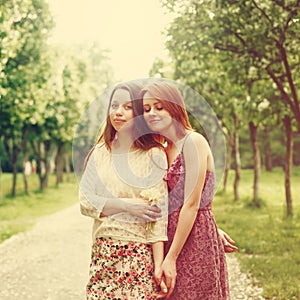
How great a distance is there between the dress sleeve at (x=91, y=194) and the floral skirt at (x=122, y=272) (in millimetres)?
202

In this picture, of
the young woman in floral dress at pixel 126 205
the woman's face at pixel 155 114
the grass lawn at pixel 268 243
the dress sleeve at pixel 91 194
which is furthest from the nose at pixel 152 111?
the grass lawn at pixel 268 243

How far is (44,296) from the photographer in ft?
28.1

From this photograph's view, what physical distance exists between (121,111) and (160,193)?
570 millimetres

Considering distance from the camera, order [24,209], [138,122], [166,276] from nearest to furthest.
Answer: [166,276]
[138,122]
[24,209]

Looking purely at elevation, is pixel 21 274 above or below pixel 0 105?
below

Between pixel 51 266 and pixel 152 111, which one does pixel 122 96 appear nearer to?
pixel 152 111

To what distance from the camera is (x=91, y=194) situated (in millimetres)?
3689

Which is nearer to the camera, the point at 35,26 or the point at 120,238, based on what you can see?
the point at 120,238

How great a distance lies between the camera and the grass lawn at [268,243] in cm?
838

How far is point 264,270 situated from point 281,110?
7.11m

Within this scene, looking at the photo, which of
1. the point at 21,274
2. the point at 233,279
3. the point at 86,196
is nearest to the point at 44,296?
the point at 21,274

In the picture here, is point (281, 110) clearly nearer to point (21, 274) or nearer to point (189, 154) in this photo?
point (21, 274)

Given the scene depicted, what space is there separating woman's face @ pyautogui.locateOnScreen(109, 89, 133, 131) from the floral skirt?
28.8 inches

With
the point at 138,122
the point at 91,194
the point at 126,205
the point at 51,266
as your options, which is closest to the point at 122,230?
the point at 126,205
